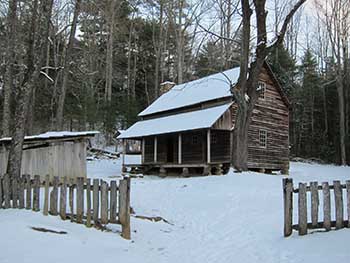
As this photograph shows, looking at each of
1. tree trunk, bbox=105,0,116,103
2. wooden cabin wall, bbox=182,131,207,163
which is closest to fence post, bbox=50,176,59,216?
wooden cabin wall, bbox=182,131,207,163

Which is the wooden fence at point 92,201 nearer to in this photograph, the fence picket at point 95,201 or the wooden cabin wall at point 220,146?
the fence picket at point 95,201

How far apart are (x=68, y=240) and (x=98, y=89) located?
3820cm

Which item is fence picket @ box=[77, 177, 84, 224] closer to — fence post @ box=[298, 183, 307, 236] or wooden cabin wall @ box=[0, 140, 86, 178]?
fence post @ box=[298, 183, 307, 236]

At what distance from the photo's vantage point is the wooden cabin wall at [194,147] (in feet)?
83.2

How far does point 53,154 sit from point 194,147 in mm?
10978

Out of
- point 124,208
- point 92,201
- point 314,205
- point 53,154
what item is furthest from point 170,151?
point 314,205

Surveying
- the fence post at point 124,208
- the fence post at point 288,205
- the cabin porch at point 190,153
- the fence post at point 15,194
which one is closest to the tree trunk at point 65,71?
the cabin porch at point 190,153

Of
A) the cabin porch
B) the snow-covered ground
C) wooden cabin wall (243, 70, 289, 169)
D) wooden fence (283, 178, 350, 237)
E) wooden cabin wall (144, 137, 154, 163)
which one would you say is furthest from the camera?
wooden cabin wall (144, 137, 154, 163)

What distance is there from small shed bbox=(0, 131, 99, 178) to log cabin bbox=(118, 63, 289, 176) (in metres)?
7.54

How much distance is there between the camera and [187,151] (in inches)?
1048

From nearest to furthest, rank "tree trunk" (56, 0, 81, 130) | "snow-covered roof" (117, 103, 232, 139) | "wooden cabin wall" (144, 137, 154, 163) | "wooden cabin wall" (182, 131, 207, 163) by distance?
"snow-covered roof" (117, 103, 232, 139), "wooden cabin wall" (182, 131, 207, 163), "tree trunk" (56, 0, 81, 130), "wooden cabin wall" (144, 137, 154, 163)

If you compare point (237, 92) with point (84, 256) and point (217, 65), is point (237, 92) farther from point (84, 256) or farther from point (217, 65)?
point (217, 65)

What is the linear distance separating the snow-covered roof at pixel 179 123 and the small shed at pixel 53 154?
24.8 ft

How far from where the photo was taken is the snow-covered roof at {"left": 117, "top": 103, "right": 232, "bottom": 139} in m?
23.6
